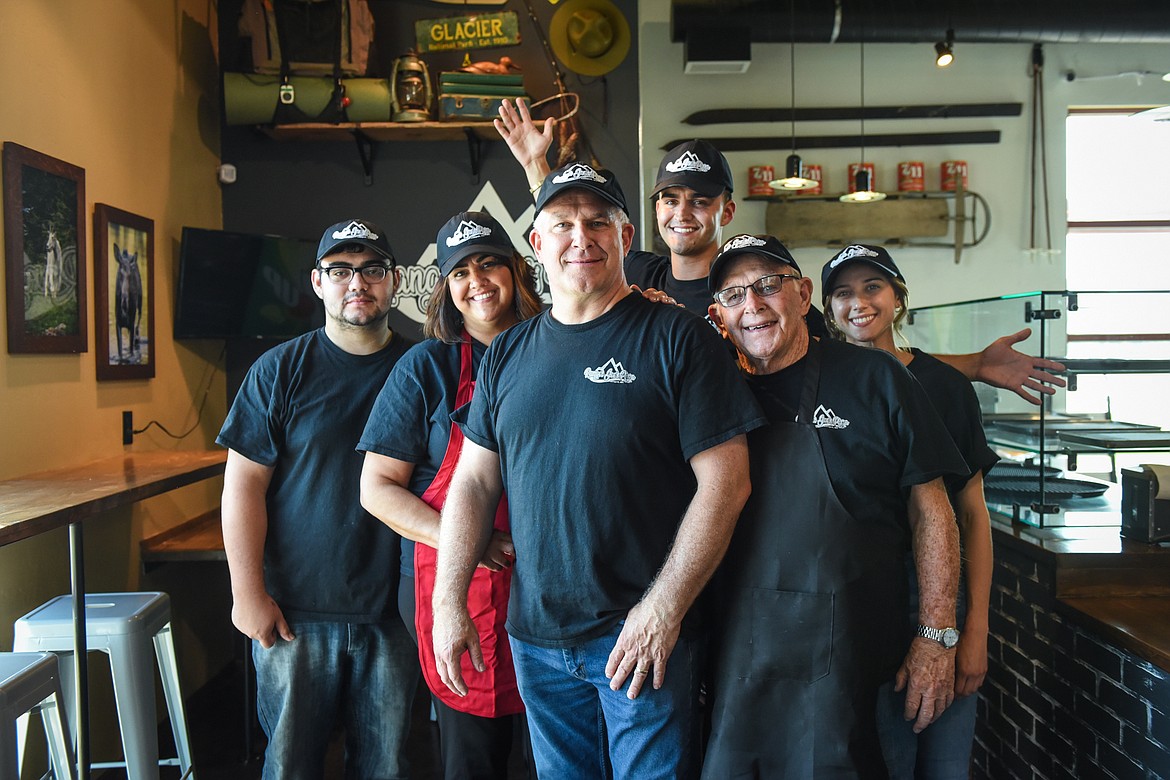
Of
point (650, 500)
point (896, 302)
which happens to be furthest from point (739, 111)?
point (650, 500)

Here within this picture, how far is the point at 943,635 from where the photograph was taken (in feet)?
5.25

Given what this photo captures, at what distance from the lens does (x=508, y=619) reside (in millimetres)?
1685

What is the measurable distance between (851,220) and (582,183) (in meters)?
4.61

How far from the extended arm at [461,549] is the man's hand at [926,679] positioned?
86cm

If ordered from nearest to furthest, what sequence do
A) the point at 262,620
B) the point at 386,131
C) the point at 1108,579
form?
1. the point at 262,620
2. the point at 1108,579
3. the point at 386,131

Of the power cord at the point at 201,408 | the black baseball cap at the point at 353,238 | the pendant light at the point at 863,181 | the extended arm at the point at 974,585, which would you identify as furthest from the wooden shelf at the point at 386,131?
the extended arm at the point at 974,585

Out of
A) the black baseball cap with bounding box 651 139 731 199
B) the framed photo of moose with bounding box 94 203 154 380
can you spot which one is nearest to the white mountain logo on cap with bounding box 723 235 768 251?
the black baseball cap with bounding box 651 139 731 199

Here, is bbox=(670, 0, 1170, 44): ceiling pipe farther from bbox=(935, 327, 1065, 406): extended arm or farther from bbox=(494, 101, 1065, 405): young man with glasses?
bbox=(935, 327, 1065, 406): extended arm

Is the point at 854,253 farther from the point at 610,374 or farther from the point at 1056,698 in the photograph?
the point at 1056,698

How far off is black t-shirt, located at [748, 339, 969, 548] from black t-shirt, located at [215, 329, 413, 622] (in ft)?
3.51

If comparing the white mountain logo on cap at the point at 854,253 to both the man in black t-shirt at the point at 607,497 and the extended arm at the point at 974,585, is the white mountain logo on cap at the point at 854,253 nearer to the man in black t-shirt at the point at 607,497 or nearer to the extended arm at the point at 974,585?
the extended arm at the point at 974,585

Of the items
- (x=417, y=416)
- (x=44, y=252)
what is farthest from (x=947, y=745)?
(x=44, y=252)

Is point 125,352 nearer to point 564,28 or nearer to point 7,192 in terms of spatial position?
point 7,192

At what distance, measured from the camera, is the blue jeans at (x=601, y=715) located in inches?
60.7
